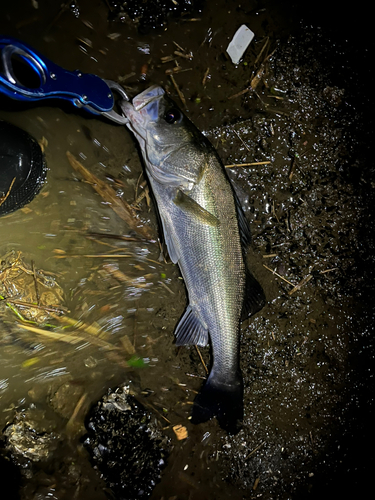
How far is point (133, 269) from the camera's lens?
3.00 meters

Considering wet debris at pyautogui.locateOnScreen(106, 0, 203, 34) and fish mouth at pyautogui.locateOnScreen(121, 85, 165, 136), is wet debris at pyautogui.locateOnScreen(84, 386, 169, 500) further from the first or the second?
wet debris at pyautogui.locateOnScreen(106, 0, 203, 34)

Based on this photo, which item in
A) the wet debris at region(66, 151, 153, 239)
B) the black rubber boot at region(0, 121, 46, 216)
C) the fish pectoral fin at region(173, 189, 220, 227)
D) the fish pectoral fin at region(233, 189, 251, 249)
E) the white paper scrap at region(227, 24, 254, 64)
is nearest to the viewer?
the black rubber boot at region(0, 121, 46, 216)

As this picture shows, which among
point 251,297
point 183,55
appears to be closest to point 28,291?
point 251,297

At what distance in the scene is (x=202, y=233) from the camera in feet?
8.52

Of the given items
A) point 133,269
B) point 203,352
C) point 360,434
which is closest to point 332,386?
point 360,434

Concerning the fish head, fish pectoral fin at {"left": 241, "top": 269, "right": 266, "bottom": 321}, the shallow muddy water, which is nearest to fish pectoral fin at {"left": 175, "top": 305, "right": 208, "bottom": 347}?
the shallow muddy water

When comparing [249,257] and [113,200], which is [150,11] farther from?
[249,257]

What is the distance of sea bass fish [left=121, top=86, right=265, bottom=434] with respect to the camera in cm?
250

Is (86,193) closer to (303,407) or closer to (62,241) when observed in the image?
(62,241)

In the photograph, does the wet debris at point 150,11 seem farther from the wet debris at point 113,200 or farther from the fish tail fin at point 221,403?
the fish tail fin at point 221,403

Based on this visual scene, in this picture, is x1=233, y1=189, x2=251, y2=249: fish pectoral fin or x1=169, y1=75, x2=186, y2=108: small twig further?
x1=169, y1=75, x2=186, y2=108: small twig

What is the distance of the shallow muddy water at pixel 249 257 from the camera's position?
9.12ft

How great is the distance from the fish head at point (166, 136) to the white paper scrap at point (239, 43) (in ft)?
3.08

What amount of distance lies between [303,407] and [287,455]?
495mm
